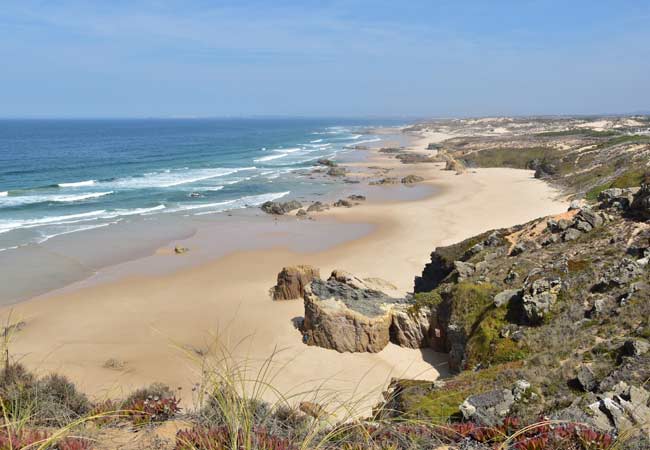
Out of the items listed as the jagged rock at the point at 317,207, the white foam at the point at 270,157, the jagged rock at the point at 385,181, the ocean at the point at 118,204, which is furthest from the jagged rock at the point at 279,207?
the white foam at the point at 270,157

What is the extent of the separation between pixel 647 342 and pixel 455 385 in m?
3.28

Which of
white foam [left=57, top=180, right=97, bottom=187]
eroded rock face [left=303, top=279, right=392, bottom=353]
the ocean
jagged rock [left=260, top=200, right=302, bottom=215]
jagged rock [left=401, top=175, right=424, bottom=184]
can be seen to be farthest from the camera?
jagged rock [left=401, top=175, right=424, bottom=184]

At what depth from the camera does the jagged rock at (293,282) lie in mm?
18219

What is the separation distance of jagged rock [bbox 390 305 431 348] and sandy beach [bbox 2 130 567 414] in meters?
0.34

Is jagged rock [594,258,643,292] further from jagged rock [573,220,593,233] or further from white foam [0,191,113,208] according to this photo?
white foam [0,191,113,208]

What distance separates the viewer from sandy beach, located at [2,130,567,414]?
504 inches

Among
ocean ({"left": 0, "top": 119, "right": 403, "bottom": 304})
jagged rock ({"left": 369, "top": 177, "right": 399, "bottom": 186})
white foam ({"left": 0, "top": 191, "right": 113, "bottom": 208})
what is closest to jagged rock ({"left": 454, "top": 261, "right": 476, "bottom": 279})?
ocean ({"left": 0, "top": 119, "right": 403, "bottom": 304})

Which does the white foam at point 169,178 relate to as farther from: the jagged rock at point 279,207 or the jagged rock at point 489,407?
the jagged rock at point 489,407

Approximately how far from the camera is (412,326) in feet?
45.7

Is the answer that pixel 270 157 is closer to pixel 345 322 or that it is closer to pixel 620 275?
pixel 345 322

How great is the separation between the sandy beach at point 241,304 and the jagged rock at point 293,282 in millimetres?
454

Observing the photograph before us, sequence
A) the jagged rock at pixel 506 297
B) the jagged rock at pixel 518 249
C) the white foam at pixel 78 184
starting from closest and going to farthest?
the jagged rock at pixel 506 297 < the jagged rock at pixel 518 249 < the white foam at pixel 78 184

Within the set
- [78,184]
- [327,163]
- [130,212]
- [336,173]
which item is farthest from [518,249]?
[327,163]

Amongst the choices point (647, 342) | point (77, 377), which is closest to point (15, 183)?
point (77, 377)
